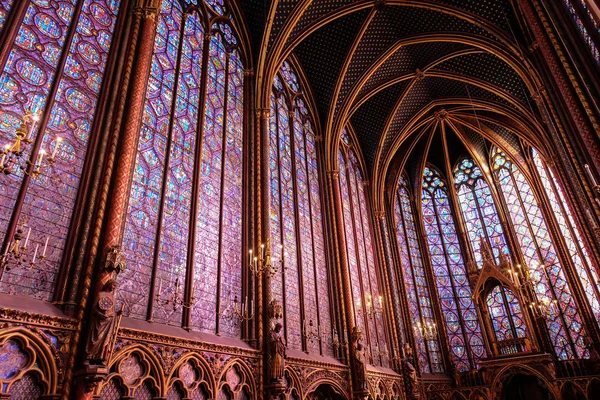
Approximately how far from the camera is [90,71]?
895 centimetres

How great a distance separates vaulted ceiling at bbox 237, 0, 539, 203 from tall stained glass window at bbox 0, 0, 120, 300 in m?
6.67

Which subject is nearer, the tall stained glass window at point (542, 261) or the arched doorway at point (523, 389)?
the arched doorway at point (523, 389)

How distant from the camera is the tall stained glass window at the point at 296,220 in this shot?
1255 centimetres

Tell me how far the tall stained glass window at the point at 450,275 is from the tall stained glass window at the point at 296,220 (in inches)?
393

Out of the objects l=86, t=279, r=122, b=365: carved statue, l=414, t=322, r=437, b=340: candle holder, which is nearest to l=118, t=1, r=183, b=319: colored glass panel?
l=86, t=279, r=122, b=365: carved statue

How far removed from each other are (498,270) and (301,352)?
1273cm

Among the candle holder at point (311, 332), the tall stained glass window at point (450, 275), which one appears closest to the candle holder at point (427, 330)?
the tall stained glass window at point (450, 275)

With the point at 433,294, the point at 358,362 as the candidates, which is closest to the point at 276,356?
the point at 358,362

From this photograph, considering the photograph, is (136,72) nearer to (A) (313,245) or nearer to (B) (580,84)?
(A) (313,245)

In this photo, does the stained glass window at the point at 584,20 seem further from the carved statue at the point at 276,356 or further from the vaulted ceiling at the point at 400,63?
the carved statue at the point at 276,356

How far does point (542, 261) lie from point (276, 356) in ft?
54.5

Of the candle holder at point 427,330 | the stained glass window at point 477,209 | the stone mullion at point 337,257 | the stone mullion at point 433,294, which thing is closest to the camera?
the stone mullion at point 337,257

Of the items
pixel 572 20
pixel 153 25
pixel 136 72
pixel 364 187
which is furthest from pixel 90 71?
pixel 364 187

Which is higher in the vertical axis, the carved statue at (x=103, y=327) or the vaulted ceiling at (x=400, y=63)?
the vaulted ceiling at (x=400, y=63)
